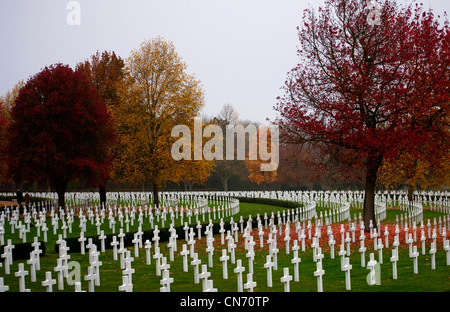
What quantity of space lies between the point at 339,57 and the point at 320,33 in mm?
1269

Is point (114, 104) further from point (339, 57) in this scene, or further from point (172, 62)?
point (339, 57)

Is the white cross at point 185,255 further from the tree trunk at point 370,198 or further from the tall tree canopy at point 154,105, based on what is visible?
the tall tree canopy at point 154,105

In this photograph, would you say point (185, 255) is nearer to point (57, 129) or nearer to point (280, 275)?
point (280, 275)

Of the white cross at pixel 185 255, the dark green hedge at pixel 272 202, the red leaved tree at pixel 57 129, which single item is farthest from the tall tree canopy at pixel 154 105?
the white cross at pixel 185 255

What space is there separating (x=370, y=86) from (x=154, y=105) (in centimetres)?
1692

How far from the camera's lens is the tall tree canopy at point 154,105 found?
32.0m

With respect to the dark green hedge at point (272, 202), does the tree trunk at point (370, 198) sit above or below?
above

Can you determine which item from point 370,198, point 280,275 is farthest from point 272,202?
point 280,275

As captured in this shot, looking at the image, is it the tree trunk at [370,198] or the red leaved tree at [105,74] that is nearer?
the tree trunk at [370,198]

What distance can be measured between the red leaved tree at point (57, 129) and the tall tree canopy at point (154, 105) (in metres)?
2.34

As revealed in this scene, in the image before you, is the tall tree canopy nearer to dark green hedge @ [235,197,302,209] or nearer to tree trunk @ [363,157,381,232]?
dark green hedge @ [235,197,302,209]

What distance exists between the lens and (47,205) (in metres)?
36.3

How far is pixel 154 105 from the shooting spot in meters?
32.7
